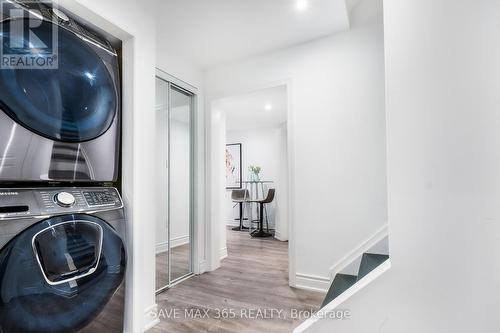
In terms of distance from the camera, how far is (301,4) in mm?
2059

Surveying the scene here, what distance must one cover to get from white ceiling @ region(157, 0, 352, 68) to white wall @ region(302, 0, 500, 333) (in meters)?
1.29

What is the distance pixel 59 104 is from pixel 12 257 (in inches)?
29.3

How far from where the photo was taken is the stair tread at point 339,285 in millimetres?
1998

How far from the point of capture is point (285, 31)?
8.02 ft

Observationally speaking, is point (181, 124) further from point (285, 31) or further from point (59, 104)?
point (59, 104)

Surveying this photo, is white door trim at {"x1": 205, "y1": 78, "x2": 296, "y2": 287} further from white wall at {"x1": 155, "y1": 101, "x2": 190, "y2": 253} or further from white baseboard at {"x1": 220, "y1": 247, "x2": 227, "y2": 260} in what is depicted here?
white baseboard at {"x1": 220, "y1": 247, "x2": 227, "y2": 260}

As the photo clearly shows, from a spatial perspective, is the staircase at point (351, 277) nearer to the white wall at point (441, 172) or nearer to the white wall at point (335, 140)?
the white wall at point (335, 140)

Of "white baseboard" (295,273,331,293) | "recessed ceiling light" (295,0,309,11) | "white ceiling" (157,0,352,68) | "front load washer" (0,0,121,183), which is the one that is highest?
"recessed ceiling light" (295,0,309,11)

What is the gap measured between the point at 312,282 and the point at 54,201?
234 cm

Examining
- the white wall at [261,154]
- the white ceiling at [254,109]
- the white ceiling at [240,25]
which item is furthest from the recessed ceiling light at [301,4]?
the white wall at [261,154]

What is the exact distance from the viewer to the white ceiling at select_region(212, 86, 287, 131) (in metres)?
3.53

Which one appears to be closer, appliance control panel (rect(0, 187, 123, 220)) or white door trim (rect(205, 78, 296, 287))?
appliance control panel (rect(0, 187, 123, 220))

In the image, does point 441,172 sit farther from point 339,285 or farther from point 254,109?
point 254,109

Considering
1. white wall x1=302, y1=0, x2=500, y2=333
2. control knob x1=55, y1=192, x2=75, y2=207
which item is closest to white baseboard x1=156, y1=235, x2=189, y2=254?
control knob x1=55, y1=192, x2=75, y2=207
